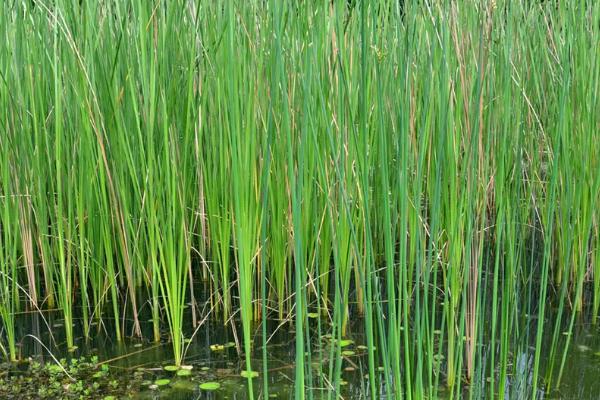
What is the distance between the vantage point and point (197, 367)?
7.19ft

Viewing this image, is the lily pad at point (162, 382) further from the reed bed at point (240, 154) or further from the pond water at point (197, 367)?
the reed bed at point (240, 154)

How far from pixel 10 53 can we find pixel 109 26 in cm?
39

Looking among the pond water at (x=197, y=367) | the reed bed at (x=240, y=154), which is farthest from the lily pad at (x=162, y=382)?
the reed bed at (x=240, y=154)

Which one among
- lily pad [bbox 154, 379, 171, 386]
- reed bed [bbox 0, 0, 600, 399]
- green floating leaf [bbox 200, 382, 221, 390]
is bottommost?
green floating leaf [bbox 200, 382, 221, 390]

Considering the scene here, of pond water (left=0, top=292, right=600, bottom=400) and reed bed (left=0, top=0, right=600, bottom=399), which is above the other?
reed bed (left=0, top=0, right=600, bottom=399)

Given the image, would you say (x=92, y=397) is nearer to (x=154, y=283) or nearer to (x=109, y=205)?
(x=154, y=283)

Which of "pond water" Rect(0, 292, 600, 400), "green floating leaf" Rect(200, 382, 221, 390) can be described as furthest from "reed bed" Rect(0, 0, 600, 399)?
"green floating leaf" Rect(200, 382, 221, 390)

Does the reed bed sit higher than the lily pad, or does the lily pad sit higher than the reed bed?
the reed bed

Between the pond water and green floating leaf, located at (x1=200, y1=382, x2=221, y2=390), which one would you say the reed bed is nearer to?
the pond water

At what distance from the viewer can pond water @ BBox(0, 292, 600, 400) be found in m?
2.03

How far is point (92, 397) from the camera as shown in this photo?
2016mm

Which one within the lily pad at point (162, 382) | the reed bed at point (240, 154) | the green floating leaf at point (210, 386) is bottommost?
the green floating leaf at point (210, 386)

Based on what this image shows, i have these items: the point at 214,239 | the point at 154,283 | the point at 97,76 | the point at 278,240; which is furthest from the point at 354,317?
the point at 97,76

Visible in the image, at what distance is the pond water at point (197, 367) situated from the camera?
2.03 meters
